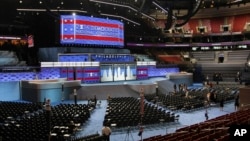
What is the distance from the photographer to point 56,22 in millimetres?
43438

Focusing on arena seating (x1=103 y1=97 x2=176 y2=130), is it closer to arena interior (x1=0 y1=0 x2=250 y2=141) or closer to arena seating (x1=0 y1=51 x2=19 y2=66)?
arena interior (x1=0 y1=0 x2=250 y2=141)

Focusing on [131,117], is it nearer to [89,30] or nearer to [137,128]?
[137,128]

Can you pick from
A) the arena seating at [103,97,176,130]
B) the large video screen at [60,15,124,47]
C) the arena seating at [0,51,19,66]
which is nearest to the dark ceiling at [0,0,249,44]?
the large video screen at [60,15,124,47]

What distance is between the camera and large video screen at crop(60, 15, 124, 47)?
42.6m

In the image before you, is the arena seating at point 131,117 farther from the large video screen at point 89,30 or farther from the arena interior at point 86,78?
the large video screen at point 89,30

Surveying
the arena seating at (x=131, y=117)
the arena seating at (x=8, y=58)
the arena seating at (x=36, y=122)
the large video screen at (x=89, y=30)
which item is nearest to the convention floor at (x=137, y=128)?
the arena seating at (x=131, y=117)

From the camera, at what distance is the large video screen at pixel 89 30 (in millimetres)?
42625

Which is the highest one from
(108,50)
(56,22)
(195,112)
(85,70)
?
(56,22)

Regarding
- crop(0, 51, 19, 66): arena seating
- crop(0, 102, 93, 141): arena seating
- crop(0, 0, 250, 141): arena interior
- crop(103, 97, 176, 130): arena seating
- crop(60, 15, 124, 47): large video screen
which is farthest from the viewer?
crop(0, 51, 19, 66): arena seating

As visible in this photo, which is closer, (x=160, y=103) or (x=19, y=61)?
Answer: (x=160, y=103)

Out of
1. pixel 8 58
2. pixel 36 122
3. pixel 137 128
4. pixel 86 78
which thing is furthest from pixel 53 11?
pixel 137 128

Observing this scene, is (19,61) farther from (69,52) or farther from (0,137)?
(0,137)

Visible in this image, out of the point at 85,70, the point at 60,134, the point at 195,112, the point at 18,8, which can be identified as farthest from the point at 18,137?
the point at 18,8

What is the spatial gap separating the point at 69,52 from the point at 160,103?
16956mm
